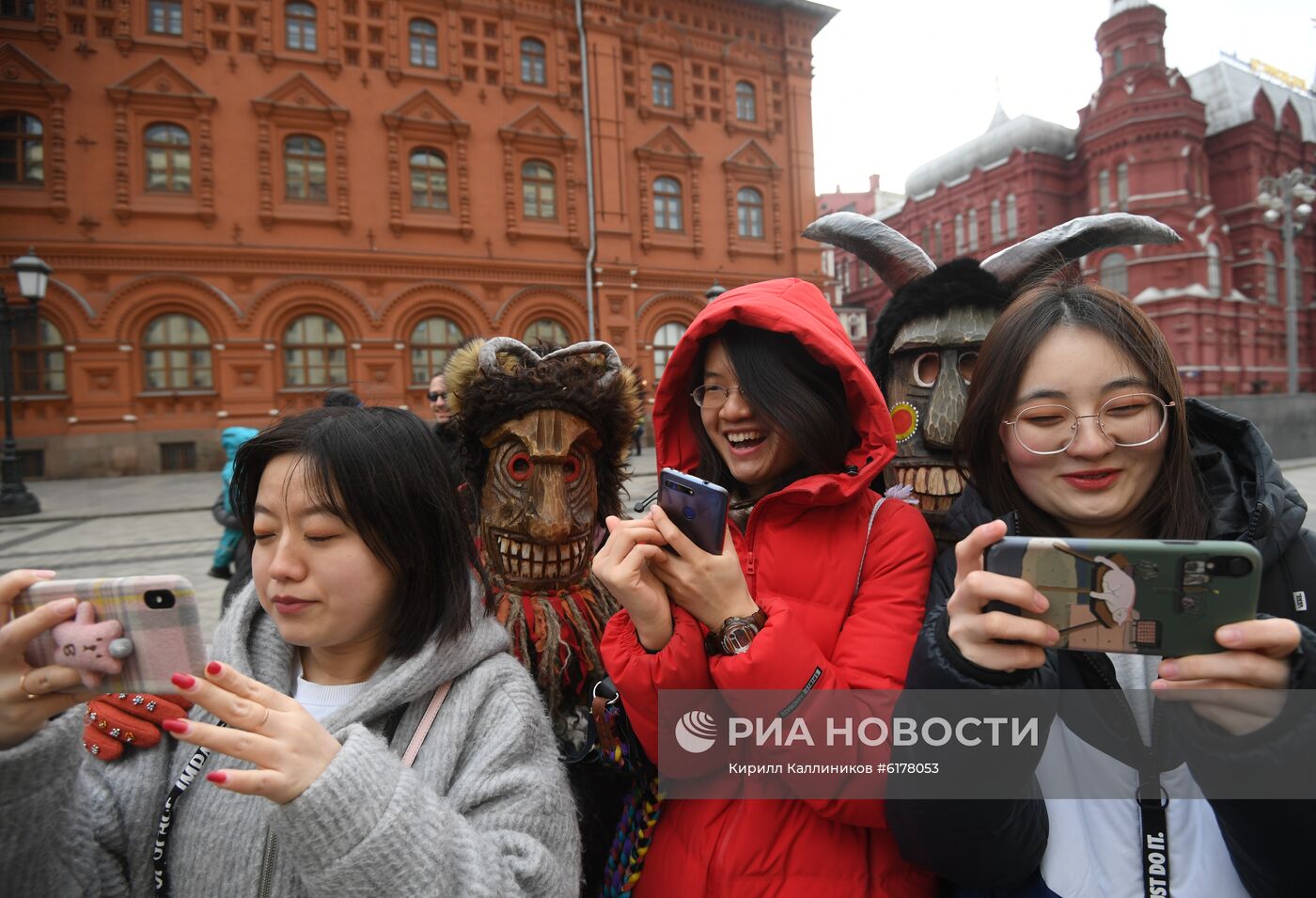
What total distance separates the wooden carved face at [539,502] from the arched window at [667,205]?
20.4 metres

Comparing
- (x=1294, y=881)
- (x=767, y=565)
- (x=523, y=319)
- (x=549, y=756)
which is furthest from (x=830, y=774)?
(x=523, y=319)

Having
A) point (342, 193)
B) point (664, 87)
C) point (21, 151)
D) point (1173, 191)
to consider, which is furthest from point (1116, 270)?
point (21, 151)

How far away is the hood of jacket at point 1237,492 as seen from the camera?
1296 millimetres

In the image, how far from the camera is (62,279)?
53.5 ft

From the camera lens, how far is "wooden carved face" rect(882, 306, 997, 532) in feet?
7.30

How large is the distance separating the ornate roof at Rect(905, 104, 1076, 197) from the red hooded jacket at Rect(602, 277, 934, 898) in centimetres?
3102

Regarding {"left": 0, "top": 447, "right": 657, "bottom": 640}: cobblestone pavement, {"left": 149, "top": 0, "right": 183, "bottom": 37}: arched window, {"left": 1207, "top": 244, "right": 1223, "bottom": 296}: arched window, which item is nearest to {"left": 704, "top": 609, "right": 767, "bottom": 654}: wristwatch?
{"left": 0, "top": 447, "right": 657, "bottom": 640}: cobblestone pavement

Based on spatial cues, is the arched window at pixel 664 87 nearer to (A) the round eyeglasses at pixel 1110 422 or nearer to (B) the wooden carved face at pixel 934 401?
(B) the wooden carved face at pixel 934 401

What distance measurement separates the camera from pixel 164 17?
17469 mm

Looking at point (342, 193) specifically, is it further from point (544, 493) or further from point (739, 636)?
point (739, 636)

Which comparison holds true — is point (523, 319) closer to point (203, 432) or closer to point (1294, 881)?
point (203, 432)

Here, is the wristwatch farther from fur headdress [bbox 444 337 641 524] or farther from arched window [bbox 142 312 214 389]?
arched window [bbox 142 312 214 389]

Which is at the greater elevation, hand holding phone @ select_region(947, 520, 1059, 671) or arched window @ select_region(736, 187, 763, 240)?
Result: arched window @ select_region(736, 187, 763, 240)

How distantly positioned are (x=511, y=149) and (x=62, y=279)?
445 inches
